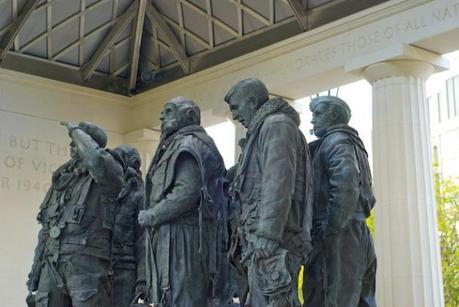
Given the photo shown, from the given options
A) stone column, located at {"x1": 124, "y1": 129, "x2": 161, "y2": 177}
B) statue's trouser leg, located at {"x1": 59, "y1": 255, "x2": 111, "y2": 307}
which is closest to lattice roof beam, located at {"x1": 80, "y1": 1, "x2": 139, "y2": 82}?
stone column, located at {"x1": 124, "y1": 129, "x2": 161, "y2": 177}

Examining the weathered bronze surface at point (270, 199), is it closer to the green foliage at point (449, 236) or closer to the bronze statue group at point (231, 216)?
the bronze statue group at point (231, 216)

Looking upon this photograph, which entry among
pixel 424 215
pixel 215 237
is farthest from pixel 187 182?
pixel 424 215

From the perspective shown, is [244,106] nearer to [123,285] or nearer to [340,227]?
[340,227]

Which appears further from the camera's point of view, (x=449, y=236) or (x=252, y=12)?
(x=449, y=236)

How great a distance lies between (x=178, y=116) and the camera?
7840 mm

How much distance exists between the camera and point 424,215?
553 inches

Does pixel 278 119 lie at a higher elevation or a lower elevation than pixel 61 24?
lower

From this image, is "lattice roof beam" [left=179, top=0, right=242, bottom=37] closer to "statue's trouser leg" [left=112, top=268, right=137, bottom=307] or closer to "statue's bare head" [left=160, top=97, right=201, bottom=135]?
"statue's trouser leg" [left=112, top=268, right=137, bottom=307]

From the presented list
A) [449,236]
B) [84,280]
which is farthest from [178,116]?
[449,236]

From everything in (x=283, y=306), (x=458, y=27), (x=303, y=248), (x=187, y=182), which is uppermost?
(x=458, y=27)

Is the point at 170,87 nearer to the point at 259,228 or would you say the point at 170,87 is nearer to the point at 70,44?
the point at 70,44

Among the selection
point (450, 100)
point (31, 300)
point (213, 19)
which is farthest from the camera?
point (450, 100)

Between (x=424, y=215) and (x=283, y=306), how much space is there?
8515 millimetres

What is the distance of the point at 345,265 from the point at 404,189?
752 centimetres
